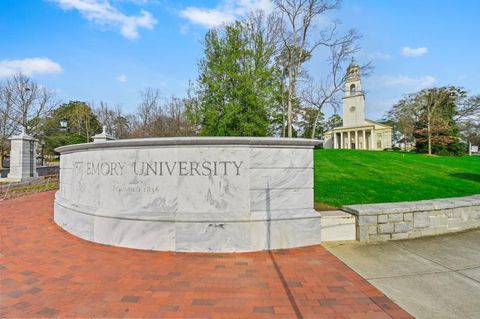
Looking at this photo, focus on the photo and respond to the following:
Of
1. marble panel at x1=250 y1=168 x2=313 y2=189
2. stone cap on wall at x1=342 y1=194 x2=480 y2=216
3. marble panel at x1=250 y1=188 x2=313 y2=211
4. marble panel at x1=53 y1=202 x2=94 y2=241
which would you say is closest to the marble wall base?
marble panel at x1=250 y1=188 x2=313 y2=211

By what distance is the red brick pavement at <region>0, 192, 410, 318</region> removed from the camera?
279 centimetres

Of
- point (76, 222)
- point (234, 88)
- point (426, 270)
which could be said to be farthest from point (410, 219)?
point (234, 88)

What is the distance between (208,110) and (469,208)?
18.1 m

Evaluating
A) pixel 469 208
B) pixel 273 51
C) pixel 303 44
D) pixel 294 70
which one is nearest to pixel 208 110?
pixel 273 51

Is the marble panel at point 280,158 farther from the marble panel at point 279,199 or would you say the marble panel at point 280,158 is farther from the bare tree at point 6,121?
the bare tree at point 6,121

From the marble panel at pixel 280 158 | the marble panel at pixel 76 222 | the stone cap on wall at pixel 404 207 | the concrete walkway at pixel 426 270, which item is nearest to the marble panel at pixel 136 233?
the marble panel at pixel 76 222

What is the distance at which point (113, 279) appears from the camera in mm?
3488

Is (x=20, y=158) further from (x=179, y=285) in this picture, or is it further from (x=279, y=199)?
(x=279, y=199)

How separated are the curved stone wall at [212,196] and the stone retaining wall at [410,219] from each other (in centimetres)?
100

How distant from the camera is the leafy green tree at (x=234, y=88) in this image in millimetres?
20438

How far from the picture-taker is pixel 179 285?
10.9 ft

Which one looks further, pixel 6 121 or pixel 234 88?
pixel 6 121

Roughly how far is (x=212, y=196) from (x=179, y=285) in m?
1.68

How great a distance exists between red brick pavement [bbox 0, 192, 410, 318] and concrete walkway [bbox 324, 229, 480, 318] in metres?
0.25
